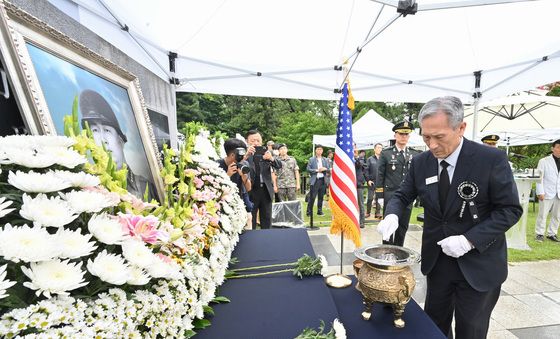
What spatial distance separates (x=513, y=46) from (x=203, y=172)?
18.4 ft

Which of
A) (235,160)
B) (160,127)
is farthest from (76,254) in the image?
(160,127)

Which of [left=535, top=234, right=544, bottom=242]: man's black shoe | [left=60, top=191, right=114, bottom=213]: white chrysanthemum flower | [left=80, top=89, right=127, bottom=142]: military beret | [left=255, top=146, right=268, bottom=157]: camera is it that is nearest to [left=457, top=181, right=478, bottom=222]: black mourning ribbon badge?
[left=60, top=191, right=114, bottom=213]: white chrysanthemum flower

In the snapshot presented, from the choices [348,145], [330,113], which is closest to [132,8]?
[348,145]

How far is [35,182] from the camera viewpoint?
690mm

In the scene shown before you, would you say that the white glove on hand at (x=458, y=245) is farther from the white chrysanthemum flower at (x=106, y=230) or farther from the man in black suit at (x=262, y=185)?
the man in black suit at (x=262, y=185)

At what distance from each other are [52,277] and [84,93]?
119 cm

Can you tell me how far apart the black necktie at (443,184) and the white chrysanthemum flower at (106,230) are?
6.02 feet

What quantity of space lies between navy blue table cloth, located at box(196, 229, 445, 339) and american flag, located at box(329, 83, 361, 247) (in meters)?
0.79

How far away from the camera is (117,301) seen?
722 mm

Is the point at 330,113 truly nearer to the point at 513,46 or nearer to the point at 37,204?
the point at 513,46

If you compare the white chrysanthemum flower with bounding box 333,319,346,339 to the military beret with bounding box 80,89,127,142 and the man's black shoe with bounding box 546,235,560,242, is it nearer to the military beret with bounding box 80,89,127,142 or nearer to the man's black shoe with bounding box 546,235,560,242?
the military beret with bounding box 80,89,127,142

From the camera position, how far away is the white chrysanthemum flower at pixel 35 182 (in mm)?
681

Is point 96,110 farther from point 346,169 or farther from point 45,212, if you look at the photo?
point 346,169

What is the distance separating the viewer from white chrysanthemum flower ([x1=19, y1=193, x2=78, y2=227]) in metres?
0.65
